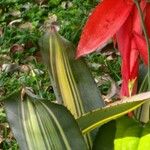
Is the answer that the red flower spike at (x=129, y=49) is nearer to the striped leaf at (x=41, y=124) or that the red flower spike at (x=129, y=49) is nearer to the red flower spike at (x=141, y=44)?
the red flower spike at (x=141, y=44)

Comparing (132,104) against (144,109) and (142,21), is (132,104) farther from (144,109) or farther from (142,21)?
(144,109)

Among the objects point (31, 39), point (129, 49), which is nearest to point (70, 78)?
point (129, 49)

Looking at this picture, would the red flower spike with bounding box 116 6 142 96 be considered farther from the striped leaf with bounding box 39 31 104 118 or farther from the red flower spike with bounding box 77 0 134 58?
the striped leaf with bounding box 39 31 104 118

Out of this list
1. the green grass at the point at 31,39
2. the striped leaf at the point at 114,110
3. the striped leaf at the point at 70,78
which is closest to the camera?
the striped leaf at the point at 114,110

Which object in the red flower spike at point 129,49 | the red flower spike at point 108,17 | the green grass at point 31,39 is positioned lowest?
the green grass at point 31,39

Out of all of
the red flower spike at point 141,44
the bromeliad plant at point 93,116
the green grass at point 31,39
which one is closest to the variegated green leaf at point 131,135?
the bromeliad plant at point 93,116

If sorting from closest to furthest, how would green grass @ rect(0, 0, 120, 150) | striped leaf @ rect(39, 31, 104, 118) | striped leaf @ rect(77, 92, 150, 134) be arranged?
striped leaf @ rect(77, 92, 150, 134), striped leaf @ rect(39, 31, 104, 118), green grass @ rect(0, 0, 120, 150)

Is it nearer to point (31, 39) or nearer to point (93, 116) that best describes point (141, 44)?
point (93, 116)

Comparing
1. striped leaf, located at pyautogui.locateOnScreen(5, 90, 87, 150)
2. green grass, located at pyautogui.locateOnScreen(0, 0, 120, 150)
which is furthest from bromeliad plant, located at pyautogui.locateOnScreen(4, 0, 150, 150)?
green grass, located at pyautogui.locateOnScreen(0, 0, 120, 150)
